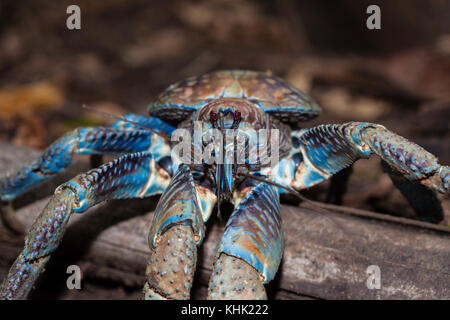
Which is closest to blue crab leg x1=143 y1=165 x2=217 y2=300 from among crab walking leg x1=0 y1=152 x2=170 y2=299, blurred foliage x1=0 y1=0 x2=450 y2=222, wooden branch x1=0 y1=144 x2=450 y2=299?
crab walking leg x1=0 y1=152 x2=170 y2=299

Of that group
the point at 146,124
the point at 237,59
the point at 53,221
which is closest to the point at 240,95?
the point at 146,124

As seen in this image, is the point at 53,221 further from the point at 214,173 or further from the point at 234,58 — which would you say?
the point at 234,58

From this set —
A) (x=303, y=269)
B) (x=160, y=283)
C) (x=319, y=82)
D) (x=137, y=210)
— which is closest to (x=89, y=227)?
(x=137, y=210)

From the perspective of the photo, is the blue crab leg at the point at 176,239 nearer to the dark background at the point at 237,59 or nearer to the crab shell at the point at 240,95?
the crab shell at the point at 240,95

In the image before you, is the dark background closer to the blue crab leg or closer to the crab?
the crab

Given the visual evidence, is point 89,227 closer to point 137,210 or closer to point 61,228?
point 137,210

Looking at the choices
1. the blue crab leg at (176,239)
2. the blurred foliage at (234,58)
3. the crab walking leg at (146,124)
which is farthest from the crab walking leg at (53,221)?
the blurred foliage at (234,58)
